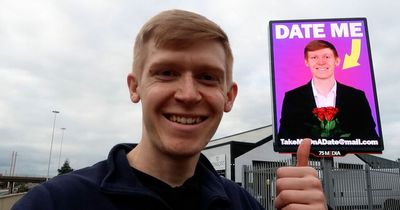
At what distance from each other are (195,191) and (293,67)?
33.9ft

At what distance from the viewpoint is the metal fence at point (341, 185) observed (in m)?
11.5

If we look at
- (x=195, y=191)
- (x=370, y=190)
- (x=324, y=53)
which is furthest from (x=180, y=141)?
(x=370, y=190)

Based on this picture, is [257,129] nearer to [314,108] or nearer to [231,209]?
[314,108]

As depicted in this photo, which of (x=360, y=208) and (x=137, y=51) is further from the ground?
(x=137, y=51)

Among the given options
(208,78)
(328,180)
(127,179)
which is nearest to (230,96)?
(208,78)

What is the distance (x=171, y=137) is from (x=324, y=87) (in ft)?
34.4

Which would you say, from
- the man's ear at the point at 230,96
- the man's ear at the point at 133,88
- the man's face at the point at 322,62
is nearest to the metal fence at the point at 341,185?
the man's face at the point at 322,62

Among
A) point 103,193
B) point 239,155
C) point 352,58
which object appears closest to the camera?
point 103,193

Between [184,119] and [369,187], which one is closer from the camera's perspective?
[184,119]

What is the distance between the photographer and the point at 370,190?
1231cm

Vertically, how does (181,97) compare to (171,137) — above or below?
above

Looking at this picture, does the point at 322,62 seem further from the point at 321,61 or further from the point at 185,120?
the point at 185,120

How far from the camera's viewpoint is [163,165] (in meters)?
1.87

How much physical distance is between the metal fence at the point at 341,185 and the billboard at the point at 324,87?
90cm
